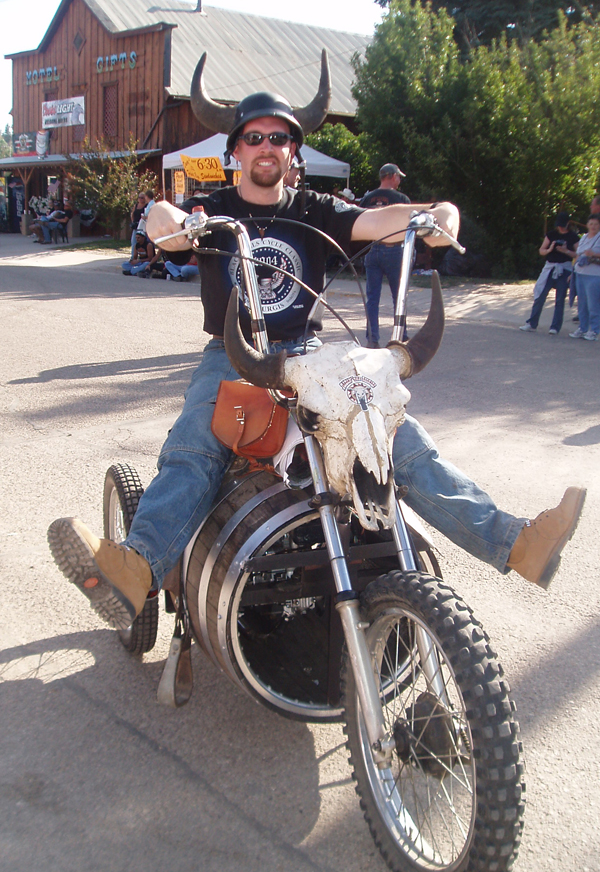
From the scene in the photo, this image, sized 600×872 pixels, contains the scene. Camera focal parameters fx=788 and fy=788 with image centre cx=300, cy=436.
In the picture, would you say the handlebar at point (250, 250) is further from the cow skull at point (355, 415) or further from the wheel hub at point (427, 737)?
the wheel hub at point (427, 737)

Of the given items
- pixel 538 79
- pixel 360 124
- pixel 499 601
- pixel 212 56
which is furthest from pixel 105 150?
pixel 499 601

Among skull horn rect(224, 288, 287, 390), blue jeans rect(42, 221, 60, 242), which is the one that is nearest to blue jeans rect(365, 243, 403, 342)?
skull horn rect(224, 288, 287, 390)

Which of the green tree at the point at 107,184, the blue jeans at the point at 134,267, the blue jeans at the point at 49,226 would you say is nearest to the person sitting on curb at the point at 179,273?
the blue jeans at the point at 134,267

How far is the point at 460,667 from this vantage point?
76.2 inches

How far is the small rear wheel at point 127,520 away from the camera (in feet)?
10.1

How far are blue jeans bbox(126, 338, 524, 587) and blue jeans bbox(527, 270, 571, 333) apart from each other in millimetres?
9039

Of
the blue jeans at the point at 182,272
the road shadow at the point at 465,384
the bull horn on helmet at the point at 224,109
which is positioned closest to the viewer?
the bull horn on helmet at the point at 224,109

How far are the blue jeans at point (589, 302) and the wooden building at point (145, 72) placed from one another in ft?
64.7

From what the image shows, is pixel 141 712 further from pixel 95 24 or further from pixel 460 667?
pixel 95 24

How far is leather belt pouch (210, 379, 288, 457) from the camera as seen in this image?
2562 mm

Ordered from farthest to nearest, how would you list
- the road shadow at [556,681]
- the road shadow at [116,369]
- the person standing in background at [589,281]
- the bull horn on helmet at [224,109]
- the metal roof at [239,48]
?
the metal roof at [239,48], the person standing in background at [589,281], the road shadow at [116,369], the bull horn on helmet at [224,109], the road shadow at [556,681]

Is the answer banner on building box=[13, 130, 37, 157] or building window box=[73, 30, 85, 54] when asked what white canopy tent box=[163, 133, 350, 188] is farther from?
banner on building box=[13, 130, 37, 157]

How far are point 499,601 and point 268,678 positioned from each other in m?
1.51

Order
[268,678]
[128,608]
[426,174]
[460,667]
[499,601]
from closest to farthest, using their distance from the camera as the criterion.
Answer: [460,667], [128,608], [268,678], [499,601], [426,174]
